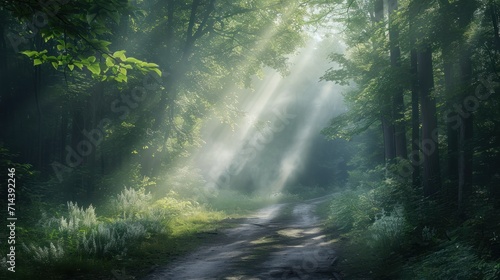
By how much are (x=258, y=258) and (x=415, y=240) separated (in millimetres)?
3904

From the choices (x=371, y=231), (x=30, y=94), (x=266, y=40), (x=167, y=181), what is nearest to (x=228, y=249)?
(x=371, y=231)

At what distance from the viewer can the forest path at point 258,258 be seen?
9.23 metres

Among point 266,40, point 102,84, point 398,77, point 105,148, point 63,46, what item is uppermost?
point 266,40

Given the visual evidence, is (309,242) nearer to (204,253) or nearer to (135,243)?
(204,253)

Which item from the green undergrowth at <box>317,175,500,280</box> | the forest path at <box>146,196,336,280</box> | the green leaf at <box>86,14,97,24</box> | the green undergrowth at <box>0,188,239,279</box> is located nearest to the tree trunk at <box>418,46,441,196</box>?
the green undergrowth at <box>317,175,500,280</box>

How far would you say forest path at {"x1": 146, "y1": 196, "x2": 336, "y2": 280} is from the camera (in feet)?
30.3

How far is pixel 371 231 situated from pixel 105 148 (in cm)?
1543

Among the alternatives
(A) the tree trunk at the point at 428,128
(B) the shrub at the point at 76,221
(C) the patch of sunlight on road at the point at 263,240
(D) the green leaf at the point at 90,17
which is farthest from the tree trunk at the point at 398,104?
(D) the green leaf at the point at 90,17

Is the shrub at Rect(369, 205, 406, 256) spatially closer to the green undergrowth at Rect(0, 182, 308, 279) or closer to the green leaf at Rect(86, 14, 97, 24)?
the green undergrowth at Rect(0, 182, 308, 279)

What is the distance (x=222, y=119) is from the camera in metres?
26.4

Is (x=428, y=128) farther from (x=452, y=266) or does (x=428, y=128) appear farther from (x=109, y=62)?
(x=109, y=62)

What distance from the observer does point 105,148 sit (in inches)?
904

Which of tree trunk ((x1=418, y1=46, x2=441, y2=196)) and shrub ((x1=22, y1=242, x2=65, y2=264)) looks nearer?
shrub ((x1=22, y1=242, x2=65, y2=264))

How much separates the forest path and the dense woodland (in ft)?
2.26
